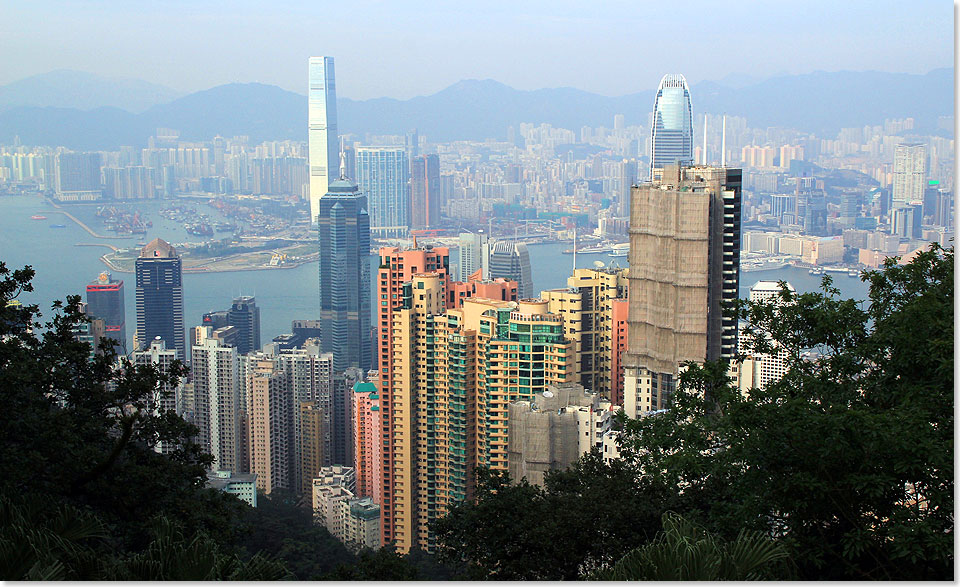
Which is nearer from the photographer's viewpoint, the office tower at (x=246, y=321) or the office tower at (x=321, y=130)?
the office tower at (x=321, y=130)

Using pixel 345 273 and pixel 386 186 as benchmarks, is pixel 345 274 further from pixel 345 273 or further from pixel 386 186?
pixel 386 186

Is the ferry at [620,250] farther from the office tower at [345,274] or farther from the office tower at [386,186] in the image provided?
the office tower at [345,274]

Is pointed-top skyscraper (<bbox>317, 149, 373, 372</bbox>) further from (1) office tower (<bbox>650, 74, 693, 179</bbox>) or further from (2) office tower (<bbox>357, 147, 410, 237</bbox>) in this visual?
(1) office tower (<bbox>650, 74, 693, 179</bbox>)

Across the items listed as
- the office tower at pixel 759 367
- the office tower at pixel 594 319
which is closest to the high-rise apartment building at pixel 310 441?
the office tower at pixel 594 319

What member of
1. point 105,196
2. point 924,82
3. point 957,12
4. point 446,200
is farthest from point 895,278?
point 446,200

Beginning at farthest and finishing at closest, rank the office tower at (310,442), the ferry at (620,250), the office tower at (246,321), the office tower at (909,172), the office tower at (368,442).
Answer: the office tower at (246,321) → the office tower at (310,442) → the ferry at (620,250) → the office tower at (368,442) → the office tower at (909,172)

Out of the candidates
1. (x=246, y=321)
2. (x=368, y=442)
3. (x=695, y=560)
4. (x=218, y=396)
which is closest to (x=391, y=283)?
(x=368, y=442)

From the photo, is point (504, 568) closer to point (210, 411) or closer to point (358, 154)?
point (210, 411)
